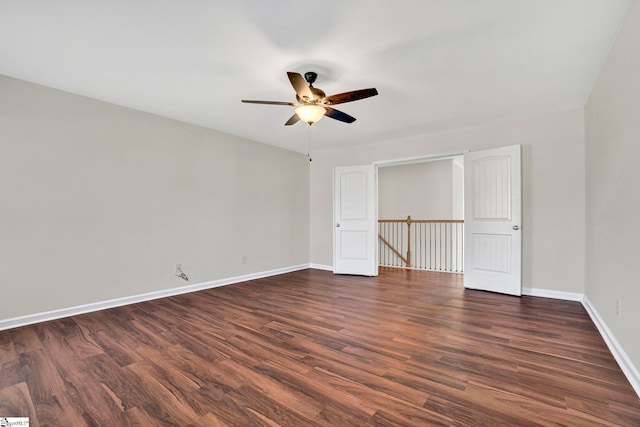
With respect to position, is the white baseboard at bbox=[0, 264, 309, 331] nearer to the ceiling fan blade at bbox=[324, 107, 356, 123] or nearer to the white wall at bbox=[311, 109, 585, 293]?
the ceiling fan blade at bbox=[324, 107, 356, 123]

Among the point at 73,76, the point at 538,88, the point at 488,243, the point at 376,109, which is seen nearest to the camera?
the point at 73,76

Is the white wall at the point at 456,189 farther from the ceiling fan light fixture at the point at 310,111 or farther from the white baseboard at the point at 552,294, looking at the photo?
the ceiling fan light fixture at the point at 310,111

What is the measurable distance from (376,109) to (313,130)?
125 cm

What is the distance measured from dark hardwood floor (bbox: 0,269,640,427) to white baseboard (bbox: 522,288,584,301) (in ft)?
1.26

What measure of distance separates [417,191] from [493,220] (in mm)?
3687

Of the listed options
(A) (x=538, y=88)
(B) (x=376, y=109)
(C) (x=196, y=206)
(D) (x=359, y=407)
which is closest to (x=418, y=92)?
(B) (x=376, y=109)

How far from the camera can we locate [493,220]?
4.09 m

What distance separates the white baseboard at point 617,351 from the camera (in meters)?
1.76

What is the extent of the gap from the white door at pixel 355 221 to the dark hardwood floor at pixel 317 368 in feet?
6.41

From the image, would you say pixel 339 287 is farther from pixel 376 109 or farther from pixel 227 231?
pixel 376 109

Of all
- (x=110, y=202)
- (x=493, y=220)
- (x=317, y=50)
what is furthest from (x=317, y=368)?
(x=493, y=220)

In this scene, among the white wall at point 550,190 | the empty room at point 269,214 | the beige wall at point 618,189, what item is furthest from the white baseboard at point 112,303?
the beige wall at point 618,189

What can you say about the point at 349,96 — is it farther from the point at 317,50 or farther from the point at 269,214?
the point at 269,214

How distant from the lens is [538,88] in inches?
120
